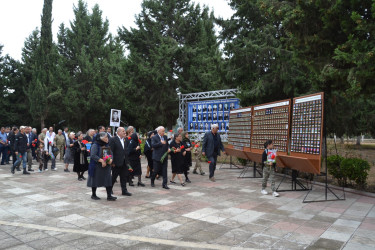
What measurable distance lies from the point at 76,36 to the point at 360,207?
38.2 m

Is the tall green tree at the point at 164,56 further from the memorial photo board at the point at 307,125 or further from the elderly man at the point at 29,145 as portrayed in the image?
the memorial photo board at the point at 307,125

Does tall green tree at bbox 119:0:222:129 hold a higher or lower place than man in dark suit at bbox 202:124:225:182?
higher

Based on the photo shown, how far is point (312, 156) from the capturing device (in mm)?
7703

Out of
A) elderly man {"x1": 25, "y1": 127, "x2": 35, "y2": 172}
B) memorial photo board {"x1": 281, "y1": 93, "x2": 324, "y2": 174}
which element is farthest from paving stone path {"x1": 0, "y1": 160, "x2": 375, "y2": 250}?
elderly man {"x1": 25, "y1": 127, "x2": 35, "y2": 172}

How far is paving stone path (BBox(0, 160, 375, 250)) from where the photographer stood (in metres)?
4.58

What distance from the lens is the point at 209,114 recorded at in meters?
18.2

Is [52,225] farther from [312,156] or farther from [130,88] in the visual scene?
[130,88]

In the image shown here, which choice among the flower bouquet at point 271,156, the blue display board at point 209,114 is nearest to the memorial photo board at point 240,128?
the flower bouquet at point 271,156

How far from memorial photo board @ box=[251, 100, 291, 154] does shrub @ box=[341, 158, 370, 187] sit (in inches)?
70.9

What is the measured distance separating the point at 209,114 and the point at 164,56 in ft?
40.0

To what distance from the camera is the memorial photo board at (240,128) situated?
38.5 ft

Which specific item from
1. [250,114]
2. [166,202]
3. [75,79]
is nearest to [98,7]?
[75,79]

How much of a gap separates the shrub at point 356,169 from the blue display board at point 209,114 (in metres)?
8.42

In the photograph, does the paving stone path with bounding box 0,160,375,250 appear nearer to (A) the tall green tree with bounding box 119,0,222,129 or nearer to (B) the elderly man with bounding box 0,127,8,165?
(B) the elderly man with bounding box 0,127,8,165
